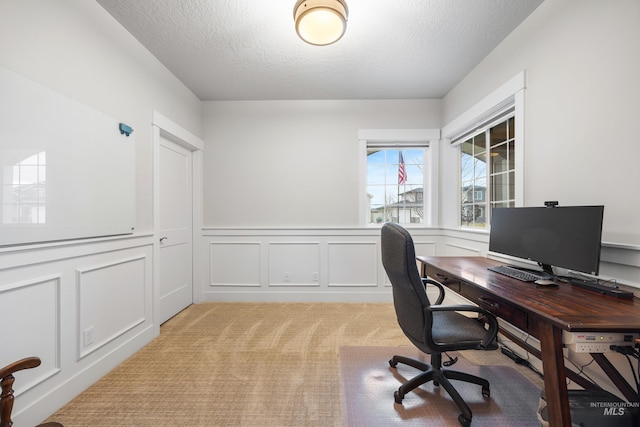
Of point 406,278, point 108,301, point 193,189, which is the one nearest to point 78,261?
point 108,301

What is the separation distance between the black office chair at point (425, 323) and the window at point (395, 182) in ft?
6.91

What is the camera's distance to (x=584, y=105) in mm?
1627

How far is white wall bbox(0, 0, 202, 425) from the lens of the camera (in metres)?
1.46

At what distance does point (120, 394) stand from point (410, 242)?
2111 mm

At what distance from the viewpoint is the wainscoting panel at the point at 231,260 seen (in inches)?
141

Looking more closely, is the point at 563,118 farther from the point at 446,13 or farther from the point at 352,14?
the point at 352,14

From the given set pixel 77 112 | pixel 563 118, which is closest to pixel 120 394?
pixel 77 112

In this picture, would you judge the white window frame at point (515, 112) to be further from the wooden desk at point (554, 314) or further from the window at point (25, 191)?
the window at point (25, 191)

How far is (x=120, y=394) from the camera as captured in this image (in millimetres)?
1788

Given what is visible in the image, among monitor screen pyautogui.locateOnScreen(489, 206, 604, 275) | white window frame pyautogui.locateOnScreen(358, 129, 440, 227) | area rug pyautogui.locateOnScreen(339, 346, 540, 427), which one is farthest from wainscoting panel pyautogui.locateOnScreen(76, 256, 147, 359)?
monitor screen pyautogui.locateOnScreen(489, 206, 604, 275)

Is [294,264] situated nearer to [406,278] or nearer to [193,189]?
[193,189]

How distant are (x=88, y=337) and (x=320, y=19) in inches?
105

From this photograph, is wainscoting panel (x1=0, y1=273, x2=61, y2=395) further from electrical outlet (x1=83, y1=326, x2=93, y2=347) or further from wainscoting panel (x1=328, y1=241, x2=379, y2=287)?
wainscoting panel (x1=328, y1=241, x2=379, y2=287)

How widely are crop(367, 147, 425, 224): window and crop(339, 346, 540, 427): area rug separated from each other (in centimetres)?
196
